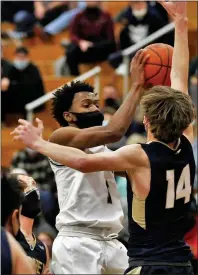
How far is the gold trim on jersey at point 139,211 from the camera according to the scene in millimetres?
4902

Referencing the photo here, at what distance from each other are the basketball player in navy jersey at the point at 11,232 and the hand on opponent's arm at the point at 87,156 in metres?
0.31

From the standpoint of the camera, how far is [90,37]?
11.9 metres

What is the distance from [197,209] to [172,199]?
350 cm

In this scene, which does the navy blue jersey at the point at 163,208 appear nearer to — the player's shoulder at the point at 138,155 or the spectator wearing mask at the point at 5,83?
the player's shoulder at the point at 138,155

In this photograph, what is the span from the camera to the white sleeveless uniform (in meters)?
5.96

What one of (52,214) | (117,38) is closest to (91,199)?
(52,214)

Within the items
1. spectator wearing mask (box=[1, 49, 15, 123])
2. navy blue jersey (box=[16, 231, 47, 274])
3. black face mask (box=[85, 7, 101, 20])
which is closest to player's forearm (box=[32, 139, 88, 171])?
navy blue jersey (box=[16, 231, 47, 274])

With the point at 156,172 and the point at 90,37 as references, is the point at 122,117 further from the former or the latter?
the point at 90,37

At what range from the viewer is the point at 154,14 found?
37.7 ft

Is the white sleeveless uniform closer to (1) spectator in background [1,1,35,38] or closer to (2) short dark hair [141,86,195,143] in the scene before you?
(2) short dark hair [141,86,195,143]

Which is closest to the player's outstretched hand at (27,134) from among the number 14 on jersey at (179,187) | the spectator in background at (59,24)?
the number 14 on jersey at (179,187)

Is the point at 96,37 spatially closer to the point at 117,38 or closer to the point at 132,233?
the point at 117,38

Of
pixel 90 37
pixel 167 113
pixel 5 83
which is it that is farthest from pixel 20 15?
pixel 167 113

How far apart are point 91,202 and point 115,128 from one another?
66 centimetres
